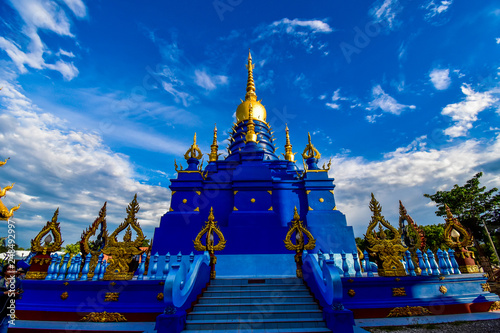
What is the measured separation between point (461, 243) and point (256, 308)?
8837mm

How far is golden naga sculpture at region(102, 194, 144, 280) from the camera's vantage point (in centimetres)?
835

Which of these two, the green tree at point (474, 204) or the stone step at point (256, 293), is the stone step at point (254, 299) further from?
the green tree at point (474, 204)

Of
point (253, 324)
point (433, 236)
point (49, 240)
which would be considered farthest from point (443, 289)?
point (433, 236)

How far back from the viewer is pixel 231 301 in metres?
7.22

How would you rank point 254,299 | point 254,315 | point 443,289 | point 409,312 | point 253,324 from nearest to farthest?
point 253,324 < point 254,315 < point 254,299 < point 409,312 < point 443,289

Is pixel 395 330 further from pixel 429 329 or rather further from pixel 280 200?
pixel 280 200

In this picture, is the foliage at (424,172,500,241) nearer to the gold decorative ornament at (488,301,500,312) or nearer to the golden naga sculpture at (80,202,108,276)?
the gold decorative ornament at (488,301,500,312)

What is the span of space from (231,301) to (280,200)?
9.64 metres

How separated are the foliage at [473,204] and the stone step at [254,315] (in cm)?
3060

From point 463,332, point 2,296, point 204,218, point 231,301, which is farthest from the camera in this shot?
point 204,218

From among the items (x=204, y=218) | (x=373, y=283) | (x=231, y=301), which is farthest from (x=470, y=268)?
(x=204, y=218)

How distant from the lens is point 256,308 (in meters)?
6.78

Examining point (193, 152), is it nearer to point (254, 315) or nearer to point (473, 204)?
point (254, 315)

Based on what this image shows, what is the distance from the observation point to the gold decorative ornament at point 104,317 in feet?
24.3
